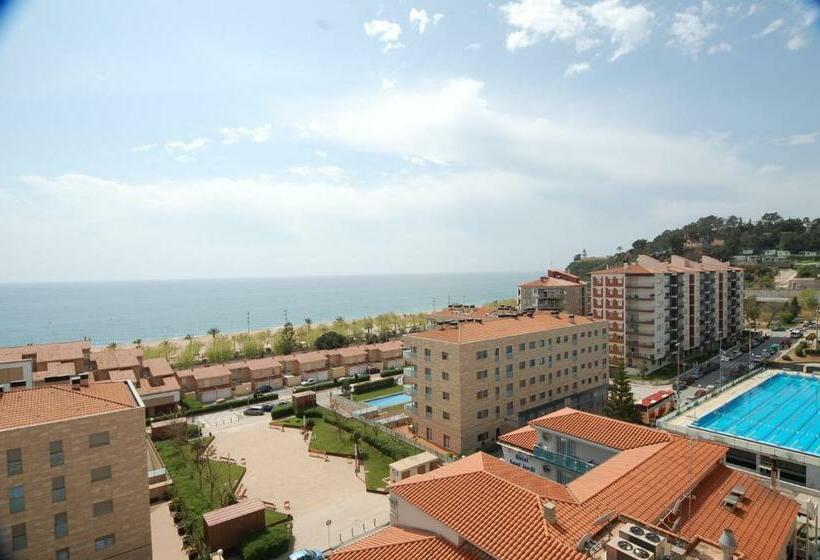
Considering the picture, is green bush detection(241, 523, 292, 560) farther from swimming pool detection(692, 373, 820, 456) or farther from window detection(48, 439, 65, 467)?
swimming pool detection(692, 373, 820, 456)

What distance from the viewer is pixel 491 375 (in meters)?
36.9

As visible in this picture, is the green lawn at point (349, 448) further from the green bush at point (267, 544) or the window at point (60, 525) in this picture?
the window at point (60, 525)

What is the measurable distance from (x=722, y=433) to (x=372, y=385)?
4088cm

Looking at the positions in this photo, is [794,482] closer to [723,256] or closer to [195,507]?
[195,507]

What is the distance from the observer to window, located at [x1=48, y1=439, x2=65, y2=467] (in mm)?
19172

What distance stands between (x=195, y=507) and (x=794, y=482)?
3383 centimetres

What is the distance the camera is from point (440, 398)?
36.6 meters

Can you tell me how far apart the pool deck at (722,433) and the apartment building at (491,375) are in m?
12.4

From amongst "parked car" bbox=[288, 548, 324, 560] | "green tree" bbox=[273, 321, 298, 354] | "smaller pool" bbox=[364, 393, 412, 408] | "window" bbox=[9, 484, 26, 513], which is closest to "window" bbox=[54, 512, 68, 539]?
"window" bbox=[9, 484, 26, 513]

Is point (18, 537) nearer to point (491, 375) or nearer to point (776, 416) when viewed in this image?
point (491, 375)

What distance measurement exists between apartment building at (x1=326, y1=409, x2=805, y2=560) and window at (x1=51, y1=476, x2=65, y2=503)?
512 inches

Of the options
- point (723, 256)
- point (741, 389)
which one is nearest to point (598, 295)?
point (741, 389)

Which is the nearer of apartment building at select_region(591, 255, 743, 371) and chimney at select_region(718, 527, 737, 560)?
chimney at select_region(718, 527, 737, 560)

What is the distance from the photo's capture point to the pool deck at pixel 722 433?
22.6m
